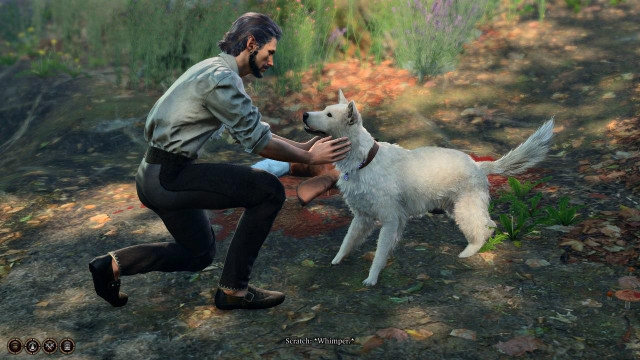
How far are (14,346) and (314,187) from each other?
2.66 m

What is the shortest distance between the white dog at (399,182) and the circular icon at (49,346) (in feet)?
6.41

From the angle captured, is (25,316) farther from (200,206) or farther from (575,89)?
(575,89)

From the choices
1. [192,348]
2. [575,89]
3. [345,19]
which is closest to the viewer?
[192,348]

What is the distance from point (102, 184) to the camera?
6492mm

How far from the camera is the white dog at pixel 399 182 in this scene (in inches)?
164

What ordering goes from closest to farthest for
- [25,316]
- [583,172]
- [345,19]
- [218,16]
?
[25,316]
[583,172]
[218,16]
[345,19]

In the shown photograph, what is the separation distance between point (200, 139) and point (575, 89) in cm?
592

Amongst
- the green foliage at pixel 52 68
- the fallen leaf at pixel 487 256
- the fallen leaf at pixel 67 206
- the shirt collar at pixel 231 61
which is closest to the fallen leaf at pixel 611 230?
the fallen leaf at pixel 487 256

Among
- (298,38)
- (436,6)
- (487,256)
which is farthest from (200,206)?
(436,6)

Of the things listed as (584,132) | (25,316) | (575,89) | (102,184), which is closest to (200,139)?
(25,316)

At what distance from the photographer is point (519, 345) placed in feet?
10.9

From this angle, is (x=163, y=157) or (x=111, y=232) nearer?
(x=163, y=157)

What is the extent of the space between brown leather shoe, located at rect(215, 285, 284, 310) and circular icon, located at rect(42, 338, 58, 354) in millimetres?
970

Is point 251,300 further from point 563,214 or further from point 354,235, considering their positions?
point 563,214
